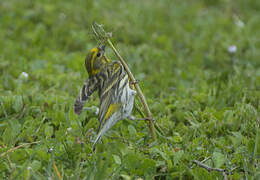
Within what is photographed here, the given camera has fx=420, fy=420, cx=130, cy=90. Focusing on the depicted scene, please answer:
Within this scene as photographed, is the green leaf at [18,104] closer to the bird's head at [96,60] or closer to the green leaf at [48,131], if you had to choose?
the green leaf at [48,131]

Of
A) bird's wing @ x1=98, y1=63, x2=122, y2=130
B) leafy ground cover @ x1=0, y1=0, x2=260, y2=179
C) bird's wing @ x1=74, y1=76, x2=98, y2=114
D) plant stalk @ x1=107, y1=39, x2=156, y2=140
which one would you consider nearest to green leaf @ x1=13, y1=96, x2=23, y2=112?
leafy ground cover @ x1=0, y1=0, x2=260, y2=179

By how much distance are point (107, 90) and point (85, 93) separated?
0.65ft

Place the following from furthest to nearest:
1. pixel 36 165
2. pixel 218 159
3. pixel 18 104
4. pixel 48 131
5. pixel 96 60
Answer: pixel 18 104 → pixel 48 131 → pixel 96 60 → pixel 218 159 → pixel 36 165

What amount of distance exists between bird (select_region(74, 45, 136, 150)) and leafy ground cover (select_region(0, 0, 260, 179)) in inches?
7.3

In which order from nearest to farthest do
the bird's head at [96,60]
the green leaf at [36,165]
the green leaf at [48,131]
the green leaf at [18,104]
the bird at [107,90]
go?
1. the green leaf at [36,165]
2. the bird at [107,90]
3. the bird's head at [96,60]
4. the green leaf at [48,131]
5. the green leaf at [18,104]

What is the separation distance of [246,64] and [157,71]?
→ 137 cm

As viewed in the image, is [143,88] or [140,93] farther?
[143,88]

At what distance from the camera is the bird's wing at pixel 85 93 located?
3.64 meters

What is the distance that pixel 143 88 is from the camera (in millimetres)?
3879

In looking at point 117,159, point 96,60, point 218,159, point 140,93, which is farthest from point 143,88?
point 218,159

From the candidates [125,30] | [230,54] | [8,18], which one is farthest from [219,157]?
[8,18]

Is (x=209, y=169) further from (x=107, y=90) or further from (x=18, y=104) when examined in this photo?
(x=18, y=104)

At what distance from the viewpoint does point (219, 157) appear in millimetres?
3475

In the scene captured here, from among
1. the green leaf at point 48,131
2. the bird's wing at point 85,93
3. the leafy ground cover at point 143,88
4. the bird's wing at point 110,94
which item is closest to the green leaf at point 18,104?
the leafy ground cover at point 143,88
